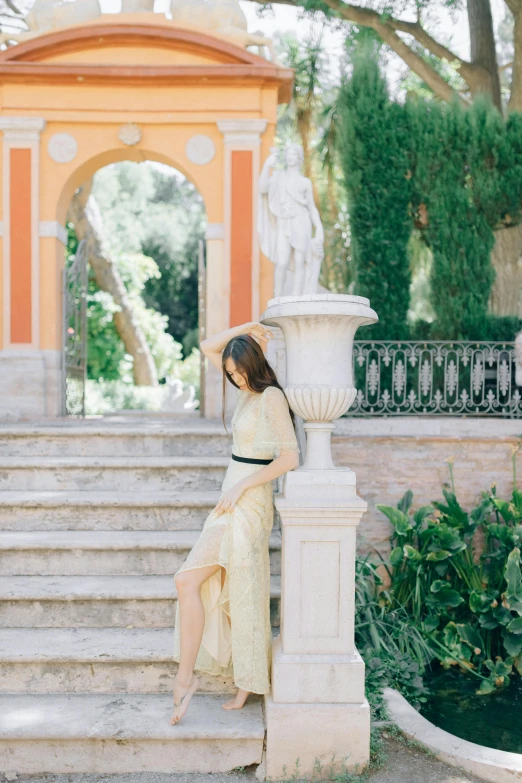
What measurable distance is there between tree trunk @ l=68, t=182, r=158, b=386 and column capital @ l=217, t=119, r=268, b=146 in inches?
268

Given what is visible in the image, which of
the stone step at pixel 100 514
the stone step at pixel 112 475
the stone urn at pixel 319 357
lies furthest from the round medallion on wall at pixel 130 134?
the stone urn at pixel 319 357

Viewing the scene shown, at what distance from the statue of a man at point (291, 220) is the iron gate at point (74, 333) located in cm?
255

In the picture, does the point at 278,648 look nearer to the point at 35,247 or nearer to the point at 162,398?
the point at 35,247

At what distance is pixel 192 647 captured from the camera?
10.1ft

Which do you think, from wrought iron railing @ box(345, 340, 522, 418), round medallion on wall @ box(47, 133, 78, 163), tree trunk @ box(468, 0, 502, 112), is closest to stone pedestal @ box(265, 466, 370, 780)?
wrought iron railing @ box(345, 340, 522, 418)

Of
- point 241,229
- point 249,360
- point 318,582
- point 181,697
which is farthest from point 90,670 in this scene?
point 241,229

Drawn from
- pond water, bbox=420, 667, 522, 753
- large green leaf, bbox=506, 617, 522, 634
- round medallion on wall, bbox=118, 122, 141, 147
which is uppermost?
round medallion on wall, bbox=118, 122, 141, 147

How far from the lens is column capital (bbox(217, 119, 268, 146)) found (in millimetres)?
7543

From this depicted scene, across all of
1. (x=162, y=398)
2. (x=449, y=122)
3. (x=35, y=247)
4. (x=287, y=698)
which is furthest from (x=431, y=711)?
(x=162, y=398)

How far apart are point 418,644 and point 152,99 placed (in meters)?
6.26

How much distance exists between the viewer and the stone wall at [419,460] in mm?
5965

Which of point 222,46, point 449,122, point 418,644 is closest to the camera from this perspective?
point 418,644

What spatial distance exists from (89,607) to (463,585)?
2.86m

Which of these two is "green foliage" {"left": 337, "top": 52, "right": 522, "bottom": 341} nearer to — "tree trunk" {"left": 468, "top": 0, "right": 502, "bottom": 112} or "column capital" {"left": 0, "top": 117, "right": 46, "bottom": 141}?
"tree trunk" {"left": 468, "top": 0, "right": 502, "bottom": 112}
